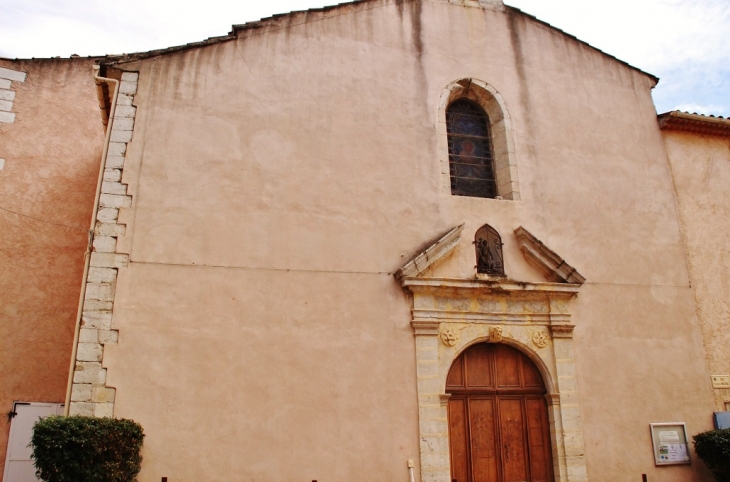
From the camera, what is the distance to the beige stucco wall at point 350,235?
6.37 metres

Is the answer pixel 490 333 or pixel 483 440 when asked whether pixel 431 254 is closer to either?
pixel 490 333

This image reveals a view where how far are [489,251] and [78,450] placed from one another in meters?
5.11

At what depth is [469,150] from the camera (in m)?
8.58

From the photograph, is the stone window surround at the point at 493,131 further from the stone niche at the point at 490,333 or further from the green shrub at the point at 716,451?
the green shrub at the point at 716,451

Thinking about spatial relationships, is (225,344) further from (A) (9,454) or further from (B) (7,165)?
(B) (7,165)

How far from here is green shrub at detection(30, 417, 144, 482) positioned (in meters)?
5.16

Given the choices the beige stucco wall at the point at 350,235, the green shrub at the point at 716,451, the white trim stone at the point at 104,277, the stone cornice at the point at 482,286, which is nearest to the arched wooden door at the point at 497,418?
the beige stucco wall at the point at 350,235

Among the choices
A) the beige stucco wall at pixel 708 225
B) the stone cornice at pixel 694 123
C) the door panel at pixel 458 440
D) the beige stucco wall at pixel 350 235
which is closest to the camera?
the beige stucco wall at pixel 350 235

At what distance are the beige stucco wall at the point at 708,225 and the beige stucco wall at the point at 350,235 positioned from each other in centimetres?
26

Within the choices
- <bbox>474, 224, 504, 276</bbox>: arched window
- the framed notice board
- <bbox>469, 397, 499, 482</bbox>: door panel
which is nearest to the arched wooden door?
<bbox>469, 397, 499, 482</bbox>: door panel

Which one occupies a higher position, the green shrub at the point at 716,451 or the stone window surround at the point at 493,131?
the stone window surround at the point at 493,131

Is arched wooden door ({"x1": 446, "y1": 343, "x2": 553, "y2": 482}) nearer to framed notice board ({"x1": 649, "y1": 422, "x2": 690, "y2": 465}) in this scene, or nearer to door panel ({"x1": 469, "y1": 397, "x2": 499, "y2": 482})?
door panel ({"x1": 469, "y1": 397, "x2": 499, "y2": 482})

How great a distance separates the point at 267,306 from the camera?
6.75 metres

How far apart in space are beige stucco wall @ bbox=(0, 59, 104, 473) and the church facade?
0.59 metres
